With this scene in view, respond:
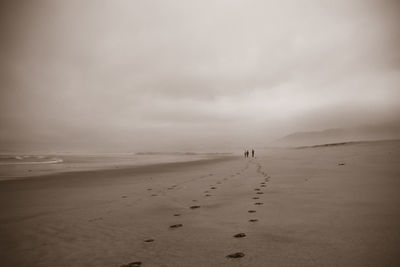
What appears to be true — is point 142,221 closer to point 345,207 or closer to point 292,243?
point 292,243

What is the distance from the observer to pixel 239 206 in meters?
5.89

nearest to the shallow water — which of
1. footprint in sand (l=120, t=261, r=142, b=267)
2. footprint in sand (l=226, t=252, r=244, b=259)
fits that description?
footprint in sand (l=120, t=261, r=142, b=267)

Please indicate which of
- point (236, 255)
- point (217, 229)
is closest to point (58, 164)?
point (217, 229)

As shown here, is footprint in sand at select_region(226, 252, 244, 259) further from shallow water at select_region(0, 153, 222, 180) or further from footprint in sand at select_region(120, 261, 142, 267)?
shallow water at select_region(0, 153, 222, 180)

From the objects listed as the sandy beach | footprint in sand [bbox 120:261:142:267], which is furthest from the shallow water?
footprint in sand [bbox 120:261:142:267]

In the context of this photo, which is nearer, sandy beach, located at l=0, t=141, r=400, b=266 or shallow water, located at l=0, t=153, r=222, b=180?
sandy beach, located at l=0, t=141, r=400, b=266

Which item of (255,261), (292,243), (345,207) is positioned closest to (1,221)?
(255,261)

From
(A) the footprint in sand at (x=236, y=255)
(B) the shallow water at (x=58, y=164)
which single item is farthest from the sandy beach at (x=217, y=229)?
(B) the shallow water at (x=58, y=164)

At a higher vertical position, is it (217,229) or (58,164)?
(217,229)

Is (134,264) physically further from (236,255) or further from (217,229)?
(217,229)

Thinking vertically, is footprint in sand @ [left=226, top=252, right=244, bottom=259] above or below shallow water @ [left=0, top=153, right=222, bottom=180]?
above

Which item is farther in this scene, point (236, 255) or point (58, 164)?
point (58, 164)

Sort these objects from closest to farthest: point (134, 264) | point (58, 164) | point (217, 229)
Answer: point (134, 264) < point (217, 229) < point (58, 164)

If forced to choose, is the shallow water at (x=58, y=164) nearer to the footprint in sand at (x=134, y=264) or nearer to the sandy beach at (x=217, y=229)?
the sandy beach at (x=217, y=229)
